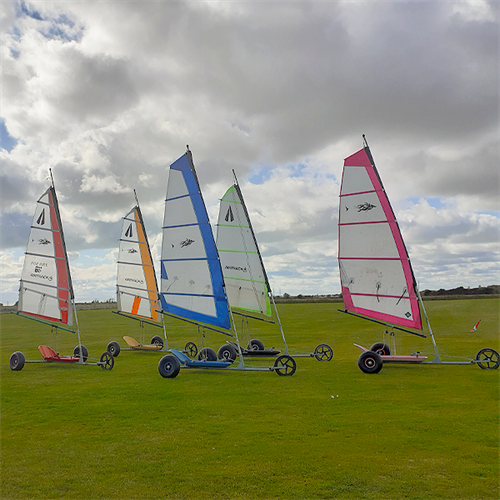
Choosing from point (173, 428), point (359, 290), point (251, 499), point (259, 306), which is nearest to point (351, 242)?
point (359, 290)

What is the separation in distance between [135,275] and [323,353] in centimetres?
1482

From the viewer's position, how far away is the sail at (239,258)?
1052 inches

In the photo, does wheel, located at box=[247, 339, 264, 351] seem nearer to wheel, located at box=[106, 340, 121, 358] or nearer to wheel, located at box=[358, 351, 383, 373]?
wheel, located at box=[358, 351, 383, 373]

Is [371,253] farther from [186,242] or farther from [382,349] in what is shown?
[186,242]

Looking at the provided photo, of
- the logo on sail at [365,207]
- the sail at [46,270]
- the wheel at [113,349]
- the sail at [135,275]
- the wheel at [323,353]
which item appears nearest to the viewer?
the logo on sail at [365,207]

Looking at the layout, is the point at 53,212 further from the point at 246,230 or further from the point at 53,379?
the point at 246,230

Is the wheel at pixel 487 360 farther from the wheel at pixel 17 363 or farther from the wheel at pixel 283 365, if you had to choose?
the wheel at pixel 17 363

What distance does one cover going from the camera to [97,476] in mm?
9102

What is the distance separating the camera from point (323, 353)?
2462 cm

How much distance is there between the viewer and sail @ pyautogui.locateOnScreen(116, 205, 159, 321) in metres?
31.4

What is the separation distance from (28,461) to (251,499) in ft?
18.5

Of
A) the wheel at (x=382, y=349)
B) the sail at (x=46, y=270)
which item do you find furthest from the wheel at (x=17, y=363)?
the wheel at (x=382, y=349)

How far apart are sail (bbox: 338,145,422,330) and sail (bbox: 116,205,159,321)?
15266 millimetres

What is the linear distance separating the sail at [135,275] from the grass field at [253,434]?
9.63 metres
